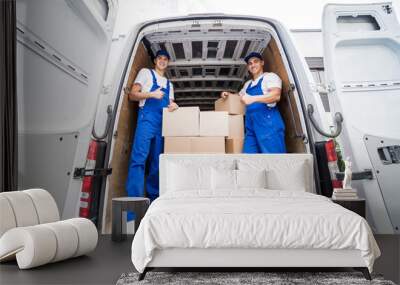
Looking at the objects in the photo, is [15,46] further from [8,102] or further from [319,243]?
[319,243]

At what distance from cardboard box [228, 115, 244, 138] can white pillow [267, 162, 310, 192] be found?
17.3 inches

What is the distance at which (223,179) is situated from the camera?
3258 millimetres

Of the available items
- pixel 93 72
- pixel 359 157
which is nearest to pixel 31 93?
pixel 93 72

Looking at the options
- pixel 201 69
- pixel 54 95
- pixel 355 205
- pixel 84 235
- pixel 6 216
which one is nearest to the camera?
pixel 6 216

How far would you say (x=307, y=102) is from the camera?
10.9 feet

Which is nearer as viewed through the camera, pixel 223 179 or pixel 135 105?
pixel 223 179

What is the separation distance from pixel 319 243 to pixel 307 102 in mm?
1363

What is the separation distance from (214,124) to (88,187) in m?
1.15

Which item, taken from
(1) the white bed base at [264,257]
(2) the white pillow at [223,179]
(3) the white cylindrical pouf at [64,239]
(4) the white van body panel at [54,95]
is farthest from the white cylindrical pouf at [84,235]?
(2) the white pillow at [223,179]

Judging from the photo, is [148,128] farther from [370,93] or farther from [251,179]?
[370,93]

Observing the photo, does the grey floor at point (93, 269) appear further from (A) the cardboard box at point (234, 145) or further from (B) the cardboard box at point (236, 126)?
(B) the cardboard box at point (236, 126)

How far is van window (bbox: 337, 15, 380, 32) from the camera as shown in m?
3.40

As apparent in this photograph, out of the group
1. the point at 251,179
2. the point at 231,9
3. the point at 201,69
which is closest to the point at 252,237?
the point at 251,179

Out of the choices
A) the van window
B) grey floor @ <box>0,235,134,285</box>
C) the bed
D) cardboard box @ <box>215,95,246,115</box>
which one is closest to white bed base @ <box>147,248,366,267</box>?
the bed
